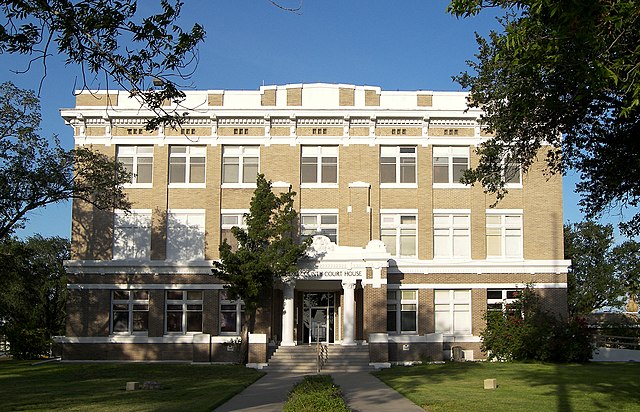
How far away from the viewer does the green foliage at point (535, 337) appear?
118 ft

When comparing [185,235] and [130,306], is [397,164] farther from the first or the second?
[130,306]

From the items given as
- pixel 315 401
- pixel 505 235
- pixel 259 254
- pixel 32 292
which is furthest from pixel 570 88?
pixel 32 292

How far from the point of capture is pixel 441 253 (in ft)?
131

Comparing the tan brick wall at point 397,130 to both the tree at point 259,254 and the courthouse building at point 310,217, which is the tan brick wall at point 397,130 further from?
the tree at point 259,254

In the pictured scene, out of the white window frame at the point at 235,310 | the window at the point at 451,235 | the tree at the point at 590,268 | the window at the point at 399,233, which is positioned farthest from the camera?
the tree at the point at 590,268

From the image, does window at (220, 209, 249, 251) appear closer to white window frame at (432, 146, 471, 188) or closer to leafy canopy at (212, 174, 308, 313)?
leafy canopy at (212, 174, 308, 313)

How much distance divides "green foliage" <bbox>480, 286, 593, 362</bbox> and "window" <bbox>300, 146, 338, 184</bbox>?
35.0ft

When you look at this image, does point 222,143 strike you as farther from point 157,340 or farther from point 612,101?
point 612,101

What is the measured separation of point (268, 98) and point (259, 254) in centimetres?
964

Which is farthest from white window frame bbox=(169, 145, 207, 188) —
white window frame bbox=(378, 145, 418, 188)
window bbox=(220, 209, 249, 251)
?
white window frame bbox=(378, 145, 418, 188)

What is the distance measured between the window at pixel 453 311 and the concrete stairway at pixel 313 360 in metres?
5.27

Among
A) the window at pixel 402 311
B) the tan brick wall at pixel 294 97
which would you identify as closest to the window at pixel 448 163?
the window at pixel 402 311

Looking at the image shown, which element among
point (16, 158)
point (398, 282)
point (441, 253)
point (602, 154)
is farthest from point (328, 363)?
point (602, 154)

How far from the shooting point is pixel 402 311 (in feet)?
128
